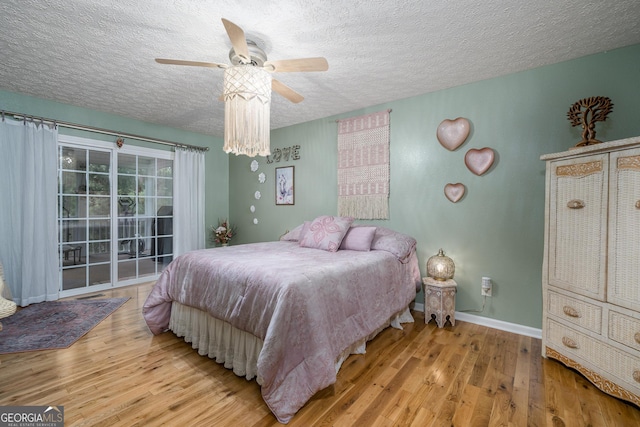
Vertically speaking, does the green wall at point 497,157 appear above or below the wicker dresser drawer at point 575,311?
above

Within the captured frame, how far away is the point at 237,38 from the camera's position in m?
1.57

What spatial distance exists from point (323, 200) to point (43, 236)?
3456 millimetres

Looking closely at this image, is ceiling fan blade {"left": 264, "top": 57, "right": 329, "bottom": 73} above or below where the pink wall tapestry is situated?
above

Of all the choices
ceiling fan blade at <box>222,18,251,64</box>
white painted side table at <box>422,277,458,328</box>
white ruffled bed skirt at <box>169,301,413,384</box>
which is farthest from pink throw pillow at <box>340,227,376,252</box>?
ceiling fan blade at <box>222,18,251,64</box>

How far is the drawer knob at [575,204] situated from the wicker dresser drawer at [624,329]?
69 centimetres

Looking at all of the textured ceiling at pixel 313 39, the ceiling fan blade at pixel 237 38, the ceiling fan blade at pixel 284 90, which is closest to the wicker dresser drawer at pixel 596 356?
the textured ceiling at pixel 313 39

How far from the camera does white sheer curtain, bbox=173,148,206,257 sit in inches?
172

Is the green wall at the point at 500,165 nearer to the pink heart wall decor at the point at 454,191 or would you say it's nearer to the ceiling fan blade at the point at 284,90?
the pink heart wall decor at the point at 454,191

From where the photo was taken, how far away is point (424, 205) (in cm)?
307

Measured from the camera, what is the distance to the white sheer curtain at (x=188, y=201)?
4379mm

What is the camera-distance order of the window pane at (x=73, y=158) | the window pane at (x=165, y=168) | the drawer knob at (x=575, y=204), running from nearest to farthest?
1. the drawer knob at (x=575, y=204)
2. the window pane at (x=73, y=158)
3. the window pane at (x=165, y=168)

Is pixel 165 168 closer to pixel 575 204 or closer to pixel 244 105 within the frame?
pixel 244 105

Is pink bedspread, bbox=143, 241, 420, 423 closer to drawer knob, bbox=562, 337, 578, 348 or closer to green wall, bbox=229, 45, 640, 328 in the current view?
green wall, bbox=229, 45, 640, 328

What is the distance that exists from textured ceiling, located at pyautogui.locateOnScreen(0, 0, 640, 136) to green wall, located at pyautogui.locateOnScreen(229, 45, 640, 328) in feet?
0.56
